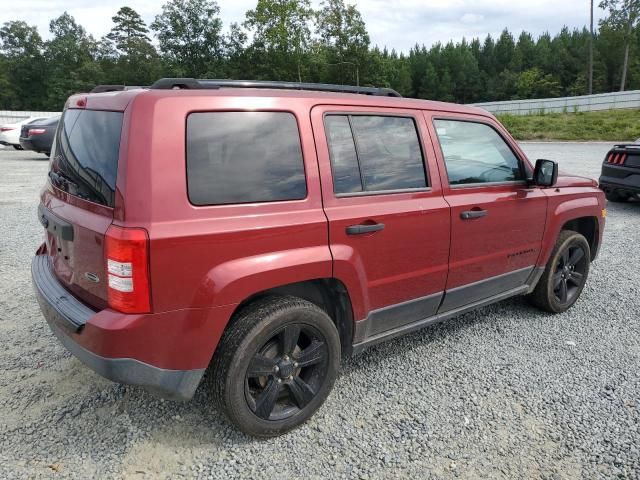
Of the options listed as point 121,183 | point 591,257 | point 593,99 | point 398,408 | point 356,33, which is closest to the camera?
point 121,183

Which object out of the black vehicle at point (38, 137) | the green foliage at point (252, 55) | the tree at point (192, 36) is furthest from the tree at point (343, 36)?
the black vehicle at point (38, 137)

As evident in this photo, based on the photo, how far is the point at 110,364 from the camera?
2.17 metres

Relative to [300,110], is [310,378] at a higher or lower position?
lower

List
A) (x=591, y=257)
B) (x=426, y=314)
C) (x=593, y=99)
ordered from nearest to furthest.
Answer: (x=426, y=314) < (x=591, y=257) < (x=593, y=99)

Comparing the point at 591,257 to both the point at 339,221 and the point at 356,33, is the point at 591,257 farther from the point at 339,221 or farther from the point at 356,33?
the point at 356,33

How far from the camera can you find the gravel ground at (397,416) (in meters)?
2.39

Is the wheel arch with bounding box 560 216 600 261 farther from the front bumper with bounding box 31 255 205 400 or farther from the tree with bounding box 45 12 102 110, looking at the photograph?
the tree with bounding box 45 12 102 110

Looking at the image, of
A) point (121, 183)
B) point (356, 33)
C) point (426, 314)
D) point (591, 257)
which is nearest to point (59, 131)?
point (121, 183)

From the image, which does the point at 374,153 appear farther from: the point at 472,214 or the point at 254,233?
the point at 254,233

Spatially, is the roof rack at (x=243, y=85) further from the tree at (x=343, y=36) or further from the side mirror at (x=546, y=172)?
the tree at (x=343, y=36)

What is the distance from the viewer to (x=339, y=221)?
2.60 m

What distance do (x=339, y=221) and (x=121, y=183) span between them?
1094 mm

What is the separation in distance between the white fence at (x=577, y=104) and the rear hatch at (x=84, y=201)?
1332 inches

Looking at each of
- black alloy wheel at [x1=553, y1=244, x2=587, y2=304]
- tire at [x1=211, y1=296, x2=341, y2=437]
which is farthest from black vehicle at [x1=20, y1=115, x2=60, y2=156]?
black alloy wheel at [x1=553, y1=244, x2=587, y2=304]
